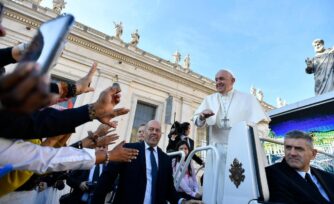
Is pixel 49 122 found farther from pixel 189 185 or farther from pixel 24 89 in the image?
pixel 189 185

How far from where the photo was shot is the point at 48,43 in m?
0.62

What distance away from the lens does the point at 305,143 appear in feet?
7.50

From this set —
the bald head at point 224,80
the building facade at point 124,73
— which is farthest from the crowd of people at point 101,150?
the building facade at point 124,73

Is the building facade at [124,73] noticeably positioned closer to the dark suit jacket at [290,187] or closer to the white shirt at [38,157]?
the white shirt at [38,157]

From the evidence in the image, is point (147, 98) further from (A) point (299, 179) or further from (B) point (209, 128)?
(A) point (299, 179)

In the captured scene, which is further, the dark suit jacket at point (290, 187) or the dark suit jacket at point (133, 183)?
the dark suit jacket at point (133, 183)

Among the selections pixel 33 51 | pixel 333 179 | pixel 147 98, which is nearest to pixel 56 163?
pixel 33 51

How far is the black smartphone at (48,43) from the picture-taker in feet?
1.90

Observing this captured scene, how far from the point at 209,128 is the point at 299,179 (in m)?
1.21

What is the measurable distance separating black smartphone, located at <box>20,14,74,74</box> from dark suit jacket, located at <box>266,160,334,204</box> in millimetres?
Answer: 1858

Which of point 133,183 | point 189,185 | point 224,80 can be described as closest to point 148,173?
point 133,183

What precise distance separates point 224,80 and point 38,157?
254 cm

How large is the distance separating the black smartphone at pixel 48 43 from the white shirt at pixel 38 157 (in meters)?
0.87

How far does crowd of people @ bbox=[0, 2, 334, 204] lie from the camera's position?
2.39ft
